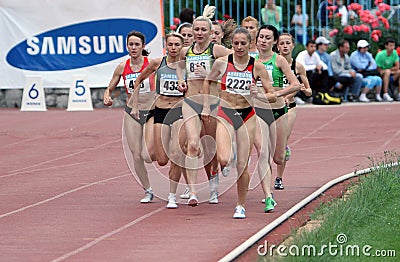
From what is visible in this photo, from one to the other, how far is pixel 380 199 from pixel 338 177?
2.68m

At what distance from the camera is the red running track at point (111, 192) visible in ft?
30.2

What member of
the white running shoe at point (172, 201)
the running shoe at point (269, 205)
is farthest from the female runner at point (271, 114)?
the white running shoe at point (172, 201)

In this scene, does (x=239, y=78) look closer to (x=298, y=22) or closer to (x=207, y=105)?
(x=207, y=105)

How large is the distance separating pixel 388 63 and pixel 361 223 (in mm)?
16439

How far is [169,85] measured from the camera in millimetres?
11461

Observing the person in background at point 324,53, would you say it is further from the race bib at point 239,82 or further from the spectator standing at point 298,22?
the race bib at point 239,82

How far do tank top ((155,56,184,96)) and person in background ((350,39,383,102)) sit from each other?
14.6 m

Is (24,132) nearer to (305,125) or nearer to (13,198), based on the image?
(305,125)

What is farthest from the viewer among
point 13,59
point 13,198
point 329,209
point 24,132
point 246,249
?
point 13,59

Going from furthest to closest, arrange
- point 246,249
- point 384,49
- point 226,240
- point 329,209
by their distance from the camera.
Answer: point 384,49, point 329,209, point 226,240, point 246,249

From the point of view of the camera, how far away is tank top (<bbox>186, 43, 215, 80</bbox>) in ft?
36.7

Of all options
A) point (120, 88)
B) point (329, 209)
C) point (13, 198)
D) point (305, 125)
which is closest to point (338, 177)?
point (329, 209)

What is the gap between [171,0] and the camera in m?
25.8

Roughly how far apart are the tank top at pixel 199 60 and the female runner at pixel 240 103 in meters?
0.30
